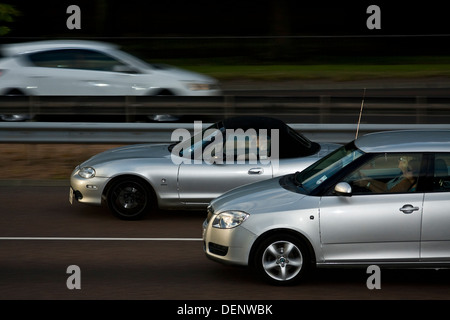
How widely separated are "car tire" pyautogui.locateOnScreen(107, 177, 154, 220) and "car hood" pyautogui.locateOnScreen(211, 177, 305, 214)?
2631mm

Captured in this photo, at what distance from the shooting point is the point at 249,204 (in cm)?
786

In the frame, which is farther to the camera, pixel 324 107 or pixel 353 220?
pixel 324 107

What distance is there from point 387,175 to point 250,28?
1275 inches

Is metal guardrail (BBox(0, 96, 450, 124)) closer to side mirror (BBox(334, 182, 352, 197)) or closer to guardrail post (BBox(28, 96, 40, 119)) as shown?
guardrail post (BBox(28, 96, 40, 119))

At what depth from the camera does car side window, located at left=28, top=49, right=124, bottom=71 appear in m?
17.6

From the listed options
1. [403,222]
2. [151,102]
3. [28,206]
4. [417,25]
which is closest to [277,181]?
[403,222]

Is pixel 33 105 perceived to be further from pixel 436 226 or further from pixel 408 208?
pixel 436 226

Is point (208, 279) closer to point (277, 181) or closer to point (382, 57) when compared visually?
point (277, 181)

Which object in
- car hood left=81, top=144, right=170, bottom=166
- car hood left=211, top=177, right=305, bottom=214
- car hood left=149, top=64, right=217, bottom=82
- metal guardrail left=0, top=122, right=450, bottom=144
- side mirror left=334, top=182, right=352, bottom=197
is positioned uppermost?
car hood left=149, top=64, right=217, bottom=82

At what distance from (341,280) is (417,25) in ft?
98.1

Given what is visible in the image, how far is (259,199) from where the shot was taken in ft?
25.9

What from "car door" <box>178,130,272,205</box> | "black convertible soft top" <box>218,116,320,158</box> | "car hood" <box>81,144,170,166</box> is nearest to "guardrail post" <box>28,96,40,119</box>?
"car hood" <box>81,144,170,166</box>

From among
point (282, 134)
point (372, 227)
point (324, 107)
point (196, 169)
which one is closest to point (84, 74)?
point (324, 107)

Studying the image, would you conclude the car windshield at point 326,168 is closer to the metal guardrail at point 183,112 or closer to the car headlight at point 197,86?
the metal guardrail at point 183,112
